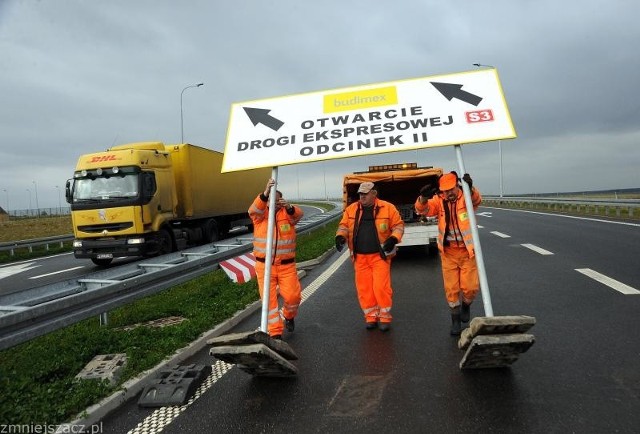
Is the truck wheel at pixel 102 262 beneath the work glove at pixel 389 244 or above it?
beneath

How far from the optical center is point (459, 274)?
525 cm

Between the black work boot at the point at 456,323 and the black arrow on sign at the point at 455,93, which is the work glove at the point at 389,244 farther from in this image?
the black arrow on sign at the point at 455,93

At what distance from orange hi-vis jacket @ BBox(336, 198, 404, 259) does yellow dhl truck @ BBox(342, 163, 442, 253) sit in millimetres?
5004

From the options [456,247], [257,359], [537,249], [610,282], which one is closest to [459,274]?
[456,247]

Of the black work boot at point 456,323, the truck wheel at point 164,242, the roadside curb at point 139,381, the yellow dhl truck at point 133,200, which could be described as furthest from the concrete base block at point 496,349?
the truck wheel at point 164,242

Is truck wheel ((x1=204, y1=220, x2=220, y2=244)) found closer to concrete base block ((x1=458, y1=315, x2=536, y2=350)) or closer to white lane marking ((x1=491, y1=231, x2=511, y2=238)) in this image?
white lane marking ((x1=491, y1=231, x2=511, y2=238))

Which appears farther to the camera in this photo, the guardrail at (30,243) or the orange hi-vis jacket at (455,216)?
the guardrail at (30,243)

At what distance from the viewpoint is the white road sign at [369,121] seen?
14.4 ft

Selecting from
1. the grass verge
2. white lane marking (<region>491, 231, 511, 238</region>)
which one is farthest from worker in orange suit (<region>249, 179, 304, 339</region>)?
white lane marking (<region>491, 231, 511, 238</region>)

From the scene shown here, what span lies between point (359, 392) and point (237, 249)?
17.6 feet

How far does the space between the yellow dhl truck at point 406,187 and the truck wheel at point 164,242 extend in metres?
5.49

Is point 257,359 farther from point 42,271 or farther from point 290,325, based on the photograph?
point 42,271

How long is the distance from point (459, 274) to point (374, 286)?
1.00 m

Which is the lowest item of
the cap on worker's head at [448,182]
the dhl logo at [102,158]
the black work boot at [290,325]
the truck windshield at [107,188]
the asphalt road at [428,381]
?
the asphalt road at [428,381]
